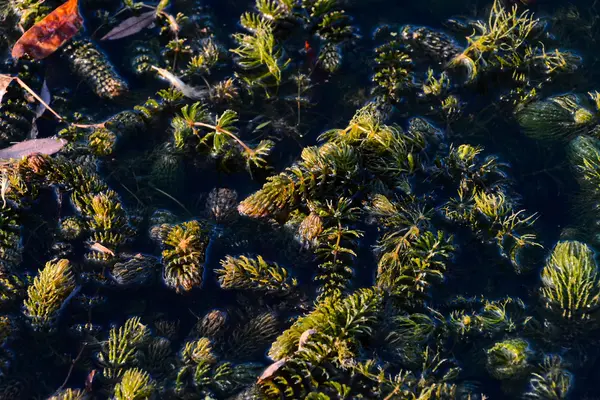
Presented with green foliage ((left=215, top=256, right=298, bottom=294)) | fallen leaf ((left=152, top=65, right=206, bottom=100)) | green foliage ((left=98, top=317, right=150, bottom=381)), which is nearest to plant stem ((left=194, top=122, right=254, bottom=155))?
fallen leaf ((left=152, top=65, right=206, bottom=100))

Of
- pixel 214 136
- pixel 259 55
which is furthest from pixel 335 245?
pixel 259 55

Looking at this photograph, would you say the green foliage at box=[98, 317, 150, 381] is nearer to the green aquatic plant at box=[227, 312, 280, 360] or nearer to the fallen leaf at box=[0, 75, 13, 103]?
the green aquatic plant at box=[227, 312, 280, 360]

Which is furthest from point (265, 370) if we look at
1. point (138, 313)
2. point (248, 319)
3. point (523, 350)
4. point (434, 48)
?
point (434, 48)

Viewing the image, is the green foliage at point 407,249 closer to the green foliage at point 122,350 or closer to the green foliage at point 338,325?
the green foliage at point 338,325

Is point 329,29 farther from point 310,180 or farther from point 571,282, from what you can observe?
point 571,282

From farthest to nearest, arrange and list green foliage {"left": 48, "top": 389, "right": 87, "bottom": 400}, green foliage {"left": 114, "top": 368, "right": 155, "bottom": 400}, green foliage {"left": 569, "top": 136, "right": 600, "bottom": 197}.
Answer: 1. green foliage {"left": 569, "top": 136, "right": 600, "bottom": 197}
2. green foliage {"left": 48, "top": 389, "right": 87, "bottom": 400}
3. green foliage {"left": 114, "top": 368, "right": 155, "bottom": 400}
